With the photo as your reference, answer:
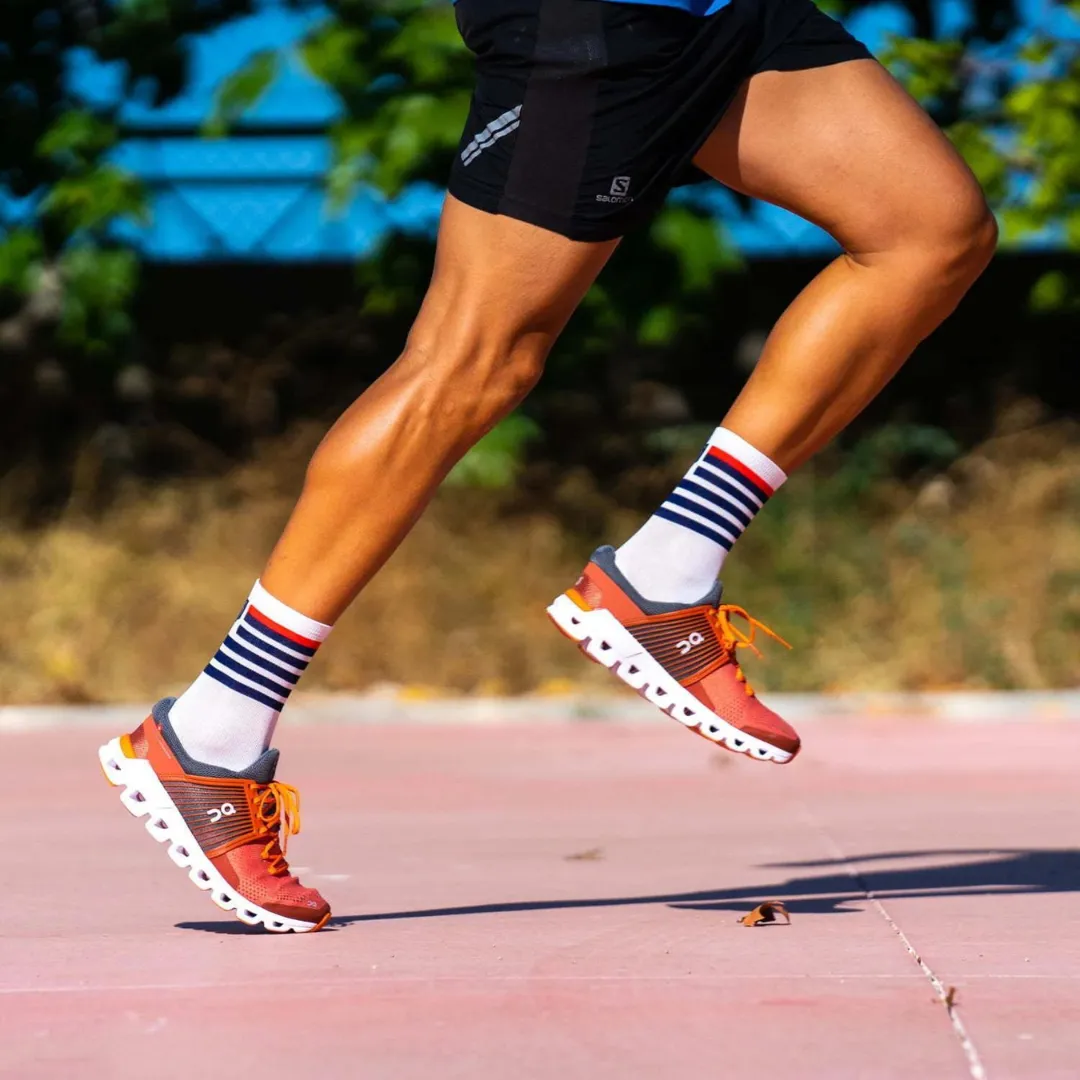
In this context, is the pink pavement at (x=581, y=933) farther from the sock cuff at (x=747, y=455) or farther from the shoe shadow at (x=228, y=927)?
the sock cuff at (x=747, y=455)

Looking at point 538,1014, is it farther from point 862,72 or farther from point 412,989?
point 862,72

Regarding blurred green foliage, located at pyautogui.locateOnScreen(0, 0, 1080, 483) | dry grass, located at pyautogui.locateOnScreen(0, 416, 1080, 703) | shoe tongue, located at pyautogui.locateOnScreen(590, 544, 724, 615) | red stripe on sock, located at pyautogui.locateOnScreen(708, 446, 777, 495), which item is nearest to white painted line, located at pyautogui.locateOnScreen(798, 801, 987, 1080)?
shoe tongue, located at pyautogui.locateOnScreen(590, 544, 724, 615)

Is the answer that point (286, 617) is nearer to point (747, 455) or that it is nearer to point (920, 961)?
point (747, 455)

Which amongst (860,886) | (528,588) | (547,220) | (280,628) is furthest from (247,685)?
(528,588)

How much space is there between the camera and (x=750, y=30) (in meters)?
3.28

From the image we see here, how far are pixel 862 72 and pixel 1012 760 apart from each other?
11.0 ft

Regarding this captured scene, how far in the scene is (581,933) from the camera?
11.1 feet

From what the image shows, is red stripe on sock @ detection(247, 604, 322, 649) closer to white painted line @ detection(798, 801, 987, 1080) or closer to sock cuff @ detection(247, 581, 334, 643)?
sock cuff @ detection(247, 581, 334, 643)

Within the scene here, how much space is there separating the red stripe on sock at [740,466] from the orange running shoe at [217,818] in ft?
2.84

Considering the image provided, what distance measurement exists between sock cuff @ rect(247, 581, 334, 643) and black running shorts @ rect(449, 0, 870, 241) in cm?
69

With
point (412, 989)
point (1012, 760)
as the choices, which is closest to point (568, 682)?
point (1012, 760)

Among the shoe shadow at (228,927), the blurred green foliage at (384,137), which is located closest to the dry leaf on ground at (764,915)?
the shoe shadow at (228,927)

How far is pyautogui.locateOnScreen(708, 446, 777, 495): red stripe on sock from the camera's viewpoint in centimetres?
337

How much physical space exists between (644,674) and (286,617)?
577mm
